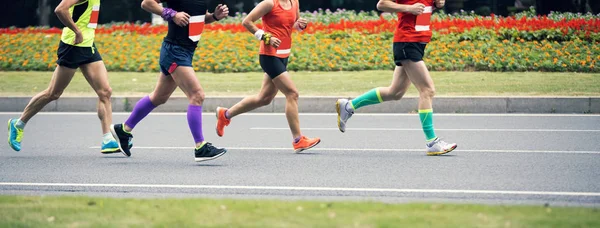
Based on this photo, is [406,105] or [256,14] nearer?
[256,14]

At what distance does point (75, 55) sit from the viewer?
9.12m

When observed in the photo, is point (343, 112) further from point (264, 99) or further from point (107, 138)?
point (107, 138)

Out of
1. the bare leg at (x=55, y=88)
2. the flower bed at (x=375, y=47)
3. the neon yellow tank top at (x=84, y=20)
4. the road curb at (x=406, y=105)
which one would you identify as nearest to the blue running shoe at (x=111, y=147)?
the bare leg at (x=55, y=88)

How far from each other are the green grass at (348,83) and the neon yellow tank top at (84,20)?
6.07 meters

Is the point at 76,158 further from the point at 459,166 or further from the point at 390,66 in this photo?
the point at 390,66

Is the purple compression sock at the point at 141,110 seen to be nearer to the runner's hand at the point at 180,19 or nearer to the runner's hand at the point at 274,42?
the runner's hand at the point at 180,19

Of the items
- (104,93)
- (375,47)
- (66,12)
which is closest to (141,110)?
(104,93)

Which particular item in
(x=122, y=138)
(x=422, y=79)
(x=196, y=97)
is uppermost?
(x=196, y=97)

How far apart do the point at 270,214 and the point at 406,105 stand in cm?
865

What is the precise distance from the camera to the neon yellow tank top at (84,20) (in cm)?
909

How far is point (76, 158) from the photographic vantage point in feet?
29.9

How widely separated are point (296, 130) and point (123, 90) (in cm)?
702

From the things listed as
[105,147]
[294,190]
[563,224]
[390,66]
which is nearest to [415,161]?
[294,190]

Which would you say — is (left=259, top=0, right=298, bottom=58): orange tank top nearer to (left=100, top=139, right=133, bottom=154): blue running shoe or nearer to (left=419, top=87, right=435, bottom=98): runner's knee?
(left=419, top=87, right=435, bottom=98): runner's knee
